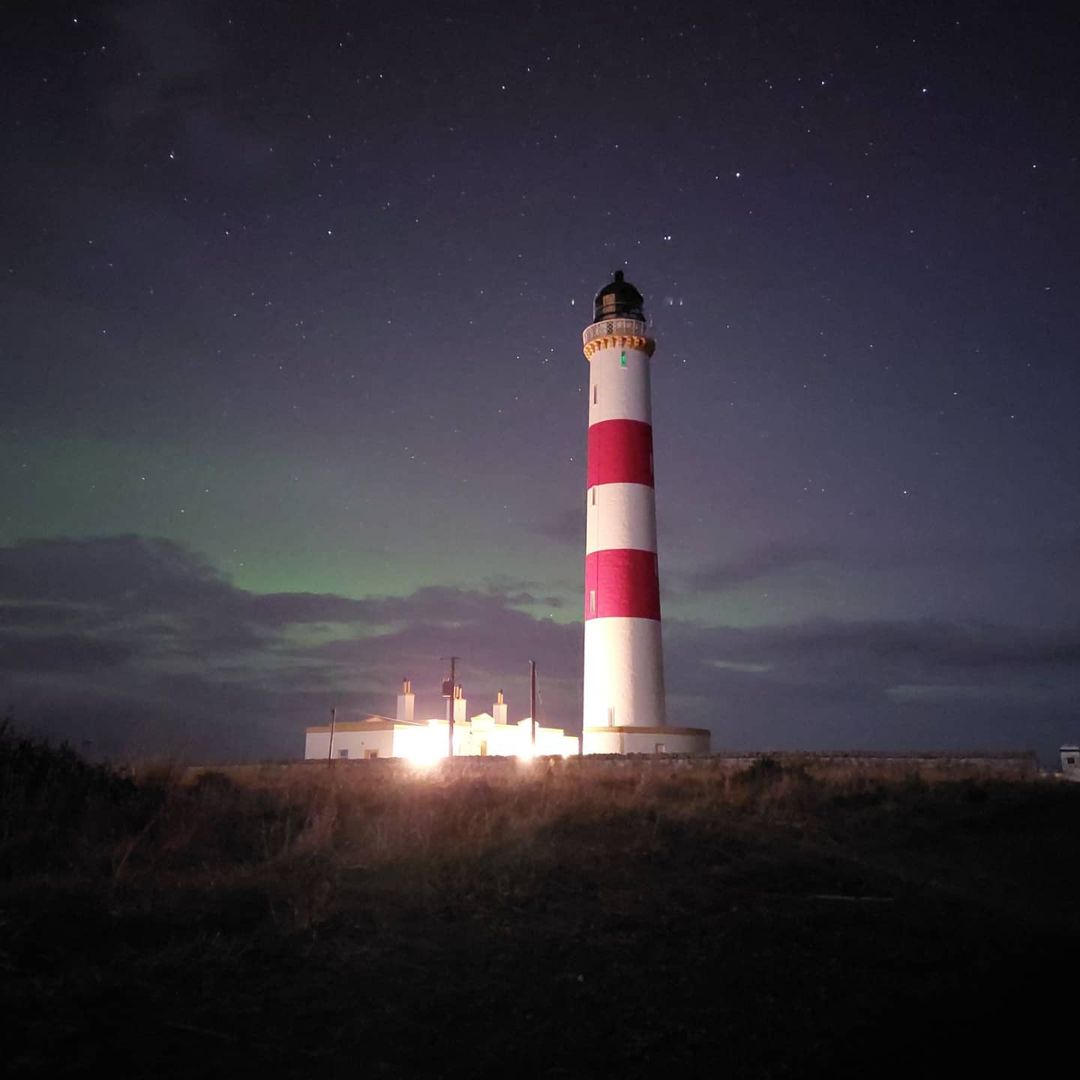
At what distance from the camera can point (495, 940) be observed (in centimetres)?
780

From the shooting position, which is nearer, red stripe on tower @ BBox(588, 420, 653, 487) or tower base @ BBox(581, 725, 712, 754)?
tower base @ BBox(581, 725, 712, 754)

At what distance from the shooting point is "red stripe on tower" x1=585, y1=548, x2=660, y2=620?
3175cm

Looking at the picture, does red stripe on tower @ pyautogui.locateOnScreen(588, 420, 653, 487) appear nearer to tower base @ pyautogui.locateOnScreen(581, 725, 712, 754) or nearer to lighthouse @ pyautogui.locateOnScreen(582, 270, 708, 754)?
lighthouse @ pyautogui.locateOnScreen(582, 270, 708, 754)

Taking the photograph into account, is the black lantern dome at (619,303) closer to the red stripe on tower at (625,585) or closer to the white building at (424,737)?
the red stripe on tower at (625,585)

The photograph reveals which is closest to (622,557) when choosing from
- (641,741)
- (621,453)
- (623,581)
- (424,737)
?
(623,581)

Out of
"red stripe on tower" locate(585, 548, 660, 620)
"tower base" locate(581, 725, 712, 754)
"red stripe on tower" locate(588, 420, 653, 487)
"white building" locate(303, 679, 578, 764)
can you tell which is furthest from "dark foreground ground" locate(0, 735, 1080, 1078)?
"white building" locate(303, 679, 578, 764)

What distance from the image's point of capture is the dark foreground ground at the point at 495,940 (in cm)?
573

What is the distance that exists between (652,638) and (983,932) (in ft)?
76.1

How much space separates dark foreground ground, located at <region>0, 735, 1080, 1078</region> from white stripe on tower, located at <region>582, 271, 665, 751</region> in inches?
695

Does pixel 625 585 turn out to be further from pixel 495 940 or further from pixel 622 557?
pixel 495 940

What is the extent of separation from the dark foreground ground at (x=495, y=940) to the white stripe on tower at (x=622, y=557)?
1765 cm

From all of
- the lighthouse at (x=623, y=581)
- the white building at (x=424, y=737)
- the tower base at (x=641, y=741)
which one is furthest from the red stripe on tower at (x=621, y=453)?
the white building at (x=424, y=737)

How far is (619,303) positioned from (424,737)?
2439 centimetres

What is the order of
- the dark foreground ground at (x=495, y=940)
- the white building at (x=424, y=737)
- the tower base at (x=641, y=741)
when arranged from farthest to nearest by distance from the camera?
the white building at (x=424, y=737)
the tower base at (x=641, y=741)
the dark foreground ground at (x=495, y=940)
